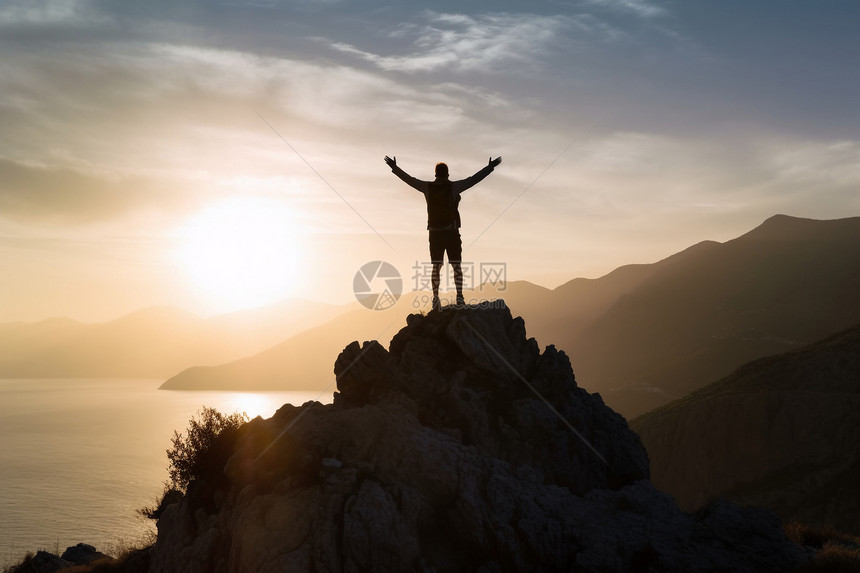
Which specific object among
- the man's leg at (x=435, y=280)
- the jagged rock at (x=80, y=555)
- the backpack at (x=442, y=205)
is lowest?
the jagged rock at (x=80, y=555)

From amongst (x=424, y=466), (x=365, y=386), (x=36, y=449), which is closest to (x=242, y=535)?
(x=424, y=466)

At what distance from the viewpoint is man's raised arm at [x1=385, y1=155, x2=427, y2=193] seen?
20703 millimetres

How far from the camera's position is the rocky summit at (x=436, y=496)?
14.3 m

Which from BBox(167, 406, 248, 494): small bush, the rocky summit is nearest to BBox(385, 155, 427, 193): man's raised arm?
the rocky summit

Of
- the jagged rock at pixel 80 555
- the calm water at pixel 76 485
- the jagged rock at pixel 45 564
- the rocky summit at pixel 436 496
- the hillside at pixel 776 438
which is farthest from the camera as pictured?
the calm water at pixel 76 485

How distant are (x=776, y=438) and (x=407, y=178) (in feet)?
265

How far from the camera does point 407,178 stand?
20750 millimetres

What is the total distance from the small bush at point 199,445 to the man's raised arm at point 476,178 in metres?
11.1

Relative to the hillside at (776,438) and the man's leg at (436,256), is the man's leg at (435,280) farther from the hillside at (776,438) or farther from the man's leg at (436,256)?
the hillside at (776,438)

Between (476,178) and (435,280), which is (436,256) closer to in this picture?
(435,280)

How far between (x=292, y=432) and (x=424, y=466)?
3.80 m

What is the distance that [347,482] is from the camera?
15.0 metres

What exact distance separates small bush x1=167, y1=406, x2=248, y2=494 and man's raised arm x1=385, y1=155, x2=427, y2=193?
1019cm

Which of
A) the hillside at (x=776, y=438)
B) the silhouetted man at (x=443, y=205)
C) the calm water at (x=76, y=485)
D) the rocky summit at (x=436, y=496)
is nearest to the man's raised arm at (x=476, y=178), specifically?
the silhouetted man at (x=443, y=205)
